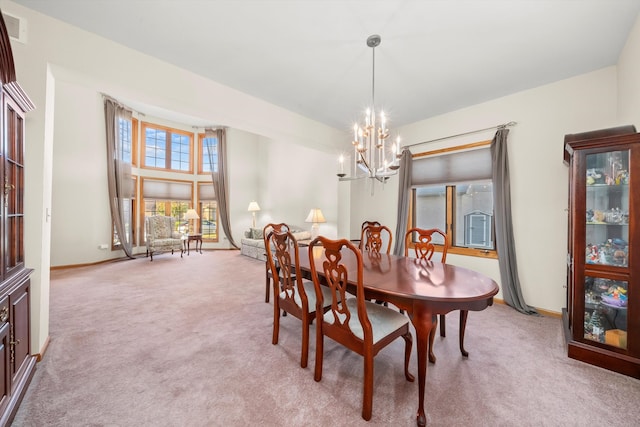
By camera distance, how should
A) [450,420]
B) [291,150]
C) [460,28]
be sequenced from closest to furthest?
[450,420] < [460,28] < [291,150]

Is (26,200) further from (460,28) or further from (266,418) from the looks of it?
(460,28)

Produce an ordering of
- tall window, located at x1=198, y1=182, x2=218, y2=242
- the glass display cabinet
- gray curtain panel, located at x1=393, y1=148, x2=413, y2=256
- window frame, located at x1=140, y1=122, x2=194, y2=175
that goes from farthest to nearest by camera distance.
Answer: tall window, located at x1=198, y1=182, x2=218, y2=242 < window frame, located at x1=140, y1=122, x2=194, y2=175 < gray curtain panel, located at x1=393, y1=148, x2=413, y2=256 < the glass display cabinet

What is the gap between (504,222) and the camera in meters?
3.04

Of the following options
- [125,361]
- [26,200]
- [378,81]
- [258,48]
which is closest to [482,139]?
[378,81]

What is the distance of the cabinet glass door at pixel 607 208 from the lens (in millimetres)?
1864

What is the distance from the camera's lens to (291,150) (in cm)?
684

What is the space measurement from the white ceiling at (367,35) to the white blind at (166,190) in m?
5.07

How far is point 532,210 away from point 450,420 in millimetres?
2674

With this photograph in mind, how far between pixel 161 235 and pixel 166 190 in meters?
1.46

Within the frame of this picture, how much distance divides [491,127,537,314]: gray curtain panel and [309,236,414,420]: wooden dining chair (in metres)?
2.15

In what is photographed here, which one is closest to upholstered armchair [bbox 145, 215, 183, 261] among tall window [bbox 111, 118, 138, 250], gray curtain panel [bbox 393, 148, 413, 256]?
tall window [bbox 111, 118, 138, 250]

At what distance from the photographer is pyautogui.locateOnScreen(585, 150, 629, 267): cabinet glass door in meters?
1.86

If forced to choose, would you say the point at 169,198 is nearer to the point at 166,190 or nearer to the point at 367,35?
the point at 166,190

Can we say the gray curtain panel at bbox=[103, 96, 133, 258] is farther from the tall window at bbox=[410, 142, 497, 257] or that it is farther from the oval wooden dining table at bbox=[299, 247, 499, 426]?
the tall window at bbox=[410, 142, 497, 257]
